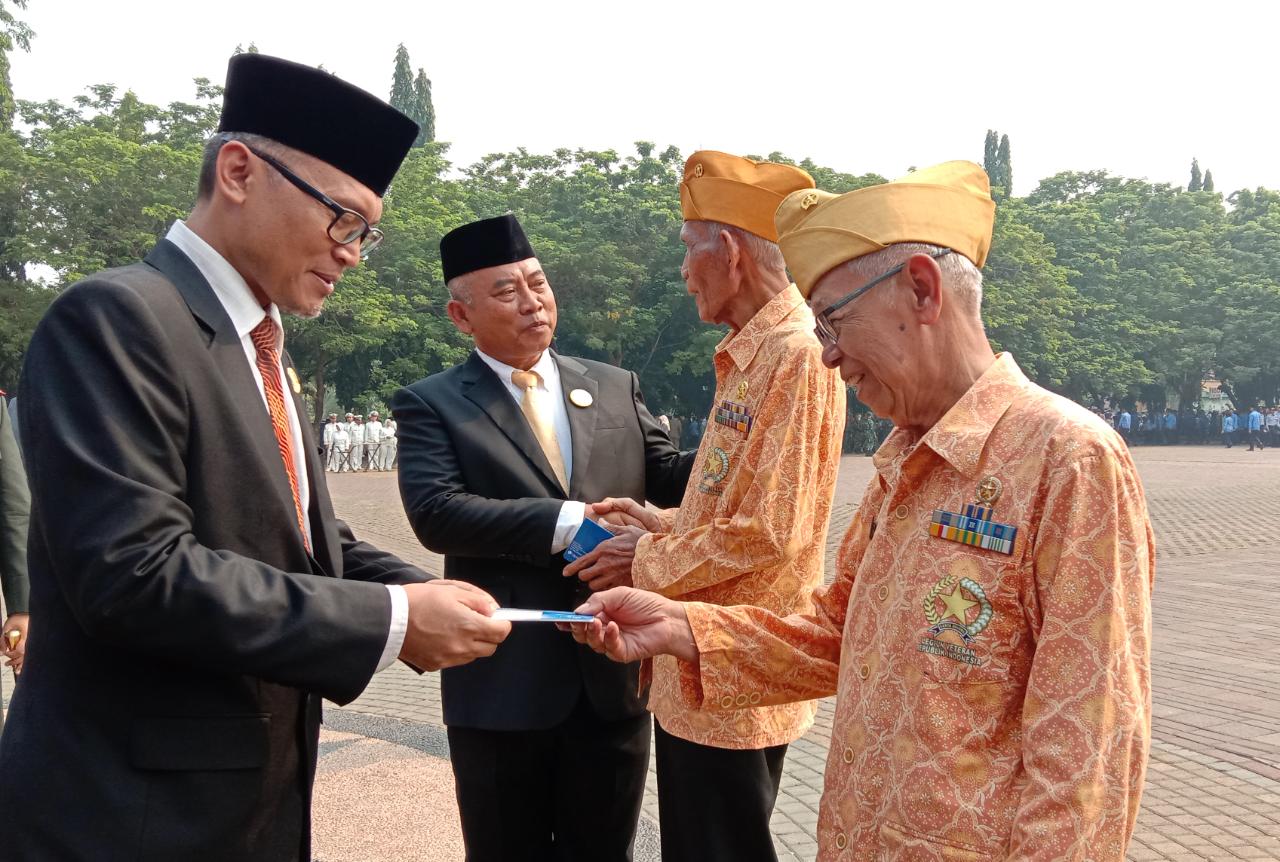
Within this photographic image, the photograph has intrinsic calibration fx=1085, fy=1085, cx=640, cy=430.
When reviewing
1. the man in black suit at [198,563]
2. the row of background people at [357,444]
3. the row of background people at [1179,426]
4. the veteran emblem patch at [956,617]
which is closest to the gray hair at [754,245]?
the man in black suit at [198,563]

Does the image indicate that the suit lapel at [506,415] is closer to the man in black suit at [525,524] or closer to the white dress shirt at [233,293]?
the man in black suit at [525,524]

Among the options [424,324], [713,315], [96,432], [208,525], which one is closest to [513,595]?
[713,315]

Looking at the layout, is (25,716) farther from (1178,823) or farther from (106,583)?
(1178,823)

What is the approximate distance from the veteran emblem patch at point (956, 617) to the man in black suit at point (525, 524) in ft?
4.79

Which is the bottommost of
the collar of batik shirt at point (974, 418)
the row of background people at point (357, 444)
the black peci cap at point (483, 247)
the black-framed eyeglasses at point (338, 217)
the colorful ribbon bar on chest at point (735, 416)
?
the row of background people at point (357, 444)

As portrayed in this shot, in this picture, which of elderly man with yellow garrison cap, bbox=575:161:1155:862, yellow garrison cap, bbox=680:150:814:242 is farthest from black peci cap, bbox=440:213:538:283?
elderly man with yellow garrison cap, bbox=575:161:1155:862

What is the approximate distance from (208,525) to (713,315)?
5.81ft

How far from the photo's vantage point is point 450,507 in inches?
135

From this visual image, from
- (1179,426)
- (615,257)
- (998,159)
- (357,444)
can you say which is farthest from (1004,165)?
A: (357,444)

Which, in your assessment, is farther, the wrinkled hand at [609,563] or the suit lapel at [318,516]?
the wrinkled hand at [609,563]

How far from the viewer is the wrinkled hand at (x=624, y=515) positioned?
3381 mm

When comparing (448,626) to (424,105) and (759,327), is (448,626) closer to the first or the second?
(759,327)

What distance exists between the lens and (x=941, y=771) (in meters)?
1.79

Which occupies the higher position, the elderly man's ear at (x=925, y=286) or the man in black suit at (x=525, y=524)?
Answer: the elderly man's ear at (x=925, y=286)
